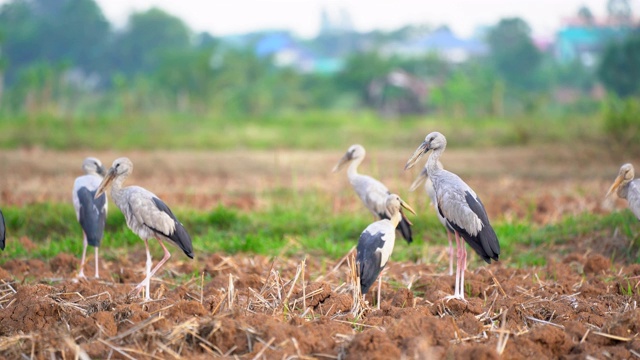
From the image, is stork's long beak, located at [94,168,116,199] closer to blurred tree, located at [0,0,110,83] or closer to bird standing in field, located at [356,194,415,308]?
bird standing in field, located at [356,194,415,308]

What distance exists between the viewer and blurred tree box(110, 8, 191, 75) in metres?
46.2

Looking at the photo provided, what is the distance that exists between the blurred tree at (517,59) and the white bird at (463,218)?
34.7 metres

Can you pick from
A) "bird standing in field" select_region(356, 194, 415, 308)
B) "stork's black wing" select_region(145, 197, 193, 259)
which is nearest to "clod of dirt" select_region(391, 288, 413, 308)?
"bird standing in field" select_region(356, 194, 415, 308)

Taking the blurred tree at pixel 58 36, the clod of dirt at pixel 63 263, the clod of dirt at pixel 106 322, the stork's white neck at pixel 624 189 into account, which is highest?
the blurred tree at pixel 58 36

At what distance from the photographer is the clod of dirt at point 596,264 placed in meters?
6.91

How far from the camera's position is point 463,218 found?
5812mm

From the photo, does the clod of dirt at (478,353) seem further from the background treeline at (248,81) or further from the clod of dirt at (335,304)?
the background treeline at (248,81)

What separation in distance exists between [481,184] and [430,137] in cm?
728

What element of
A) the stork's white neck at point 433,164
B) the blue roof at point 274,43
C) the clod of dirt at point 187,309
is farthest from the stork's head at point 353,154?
the blue roof at point 274,43

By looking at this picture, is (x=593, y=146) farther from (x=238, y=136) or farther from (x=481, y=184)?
(x=238, y=136)

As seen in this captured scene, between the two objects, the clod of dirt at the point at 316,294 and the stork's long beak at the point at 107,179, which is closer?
the clod of dirt at the point at 316,294

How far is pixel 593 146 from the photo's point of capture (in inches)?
653

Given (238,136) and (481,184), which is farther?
(238,136)

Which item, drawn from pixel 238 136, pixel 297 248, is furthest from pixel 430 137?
pixel 238 136
